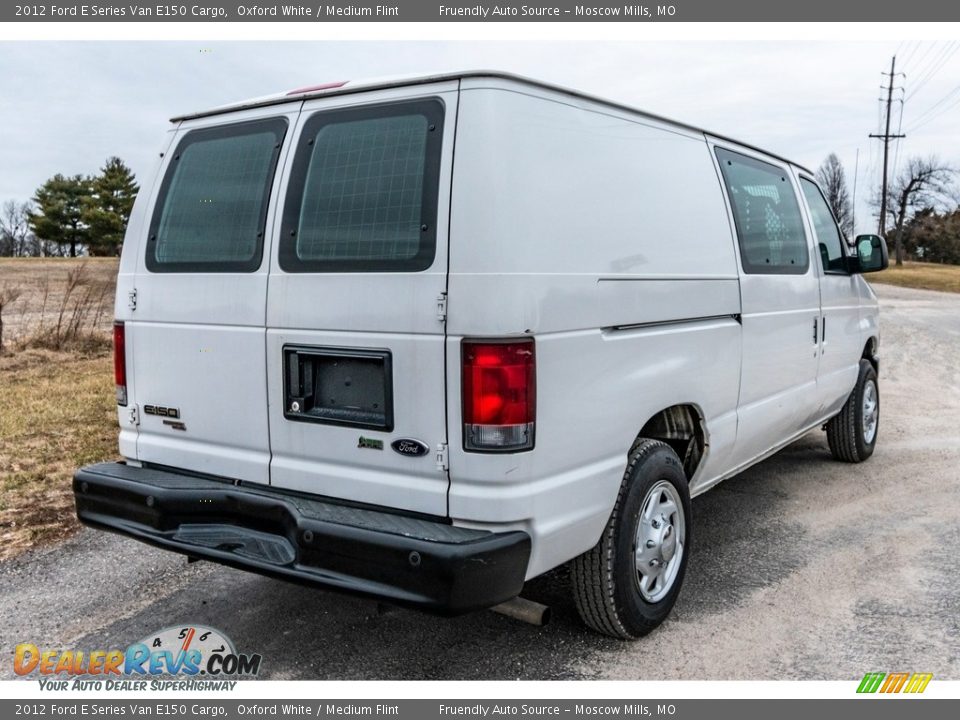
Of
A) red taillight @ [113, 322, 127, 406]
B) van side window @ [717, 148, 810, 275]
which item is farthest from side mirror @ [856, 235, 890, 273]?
red taillight @ [113, 322, 127, 406]

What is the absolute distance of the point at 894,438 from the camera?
790 cm

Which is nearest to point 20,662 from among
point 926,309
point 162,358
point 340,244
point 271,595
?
point 271,595

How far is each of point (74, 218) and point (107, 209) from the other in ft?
9.01

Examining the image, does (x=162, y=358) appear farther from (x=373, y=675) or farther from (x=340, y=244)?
(x=373, y=675)

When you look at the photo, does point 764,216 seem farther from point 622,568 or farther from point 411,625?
point 411,625

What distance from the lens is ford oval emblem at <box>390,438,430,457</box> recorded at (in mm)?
3174

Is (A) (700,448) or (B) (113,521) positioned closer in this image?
(B) (113,521)

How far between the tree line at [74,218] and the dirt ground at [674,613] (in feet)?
197

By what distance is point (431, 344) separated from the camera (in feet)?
10.2

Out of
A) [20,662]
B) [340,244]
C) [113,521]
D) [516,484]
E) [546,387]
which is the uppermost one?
[340,244]

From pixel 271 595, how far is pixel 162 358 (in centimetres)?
131

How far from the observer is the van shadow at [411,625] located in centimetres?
358

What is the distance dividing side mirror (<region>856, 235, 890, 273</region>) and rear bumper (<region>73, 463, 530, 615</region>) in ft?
13.6

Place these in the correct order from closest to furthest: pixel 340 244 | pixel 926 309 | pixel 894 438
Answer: pixel 340 244 < pixel 894 438 < pixel 926 309
